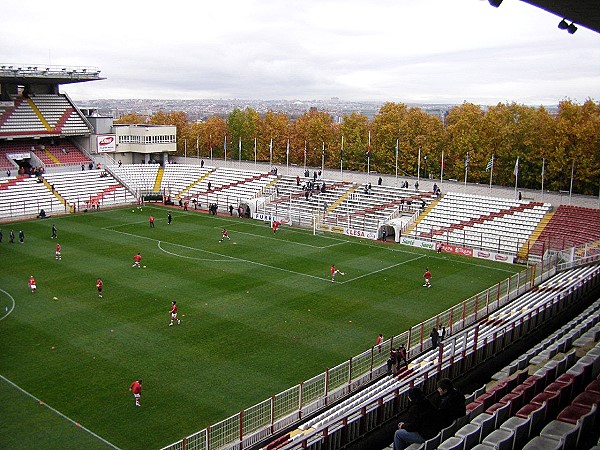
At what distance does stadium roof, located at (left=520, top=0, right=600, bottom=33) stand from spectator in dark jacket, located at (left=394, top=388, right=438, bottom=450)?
7620 mm

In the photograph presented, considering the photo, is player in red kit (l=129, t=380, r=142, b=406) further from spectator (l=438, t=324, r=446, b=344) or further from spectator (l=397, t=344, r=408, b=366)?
spectator (l=438, t=324, r=446, b=344)

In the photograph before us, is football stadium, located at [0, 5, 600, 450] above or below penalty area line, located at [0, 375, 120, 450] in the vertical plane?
above

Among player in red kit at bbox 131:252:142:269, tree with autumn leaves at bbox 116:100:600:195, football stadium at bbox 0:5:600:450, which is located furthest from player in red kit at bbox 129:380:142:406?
tree with autumn leaves at bbox 116:100:600:195

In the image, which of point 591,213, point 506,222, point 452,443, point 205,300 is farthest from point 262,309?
point 591,213

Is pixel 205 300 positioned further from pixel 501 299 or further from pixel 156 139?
pixel 156 139

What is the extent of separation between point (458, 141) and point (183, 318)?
A: 40.2m

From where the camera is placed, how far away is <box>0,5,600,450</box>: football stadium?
15.2 metres

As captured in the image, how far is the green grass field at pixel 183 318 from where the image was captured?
757 inches

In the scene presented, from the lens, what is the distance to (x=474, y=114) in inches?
2413

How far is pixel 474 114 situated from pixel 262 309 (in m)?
40.0

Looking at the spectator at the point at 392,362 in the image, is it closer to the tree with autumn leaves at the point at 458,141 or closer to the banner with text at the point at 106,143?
the tree with autumn leaves at the point at 458,141

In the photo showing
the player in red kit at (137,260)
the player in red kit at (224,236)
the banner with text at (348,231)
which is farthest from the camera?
the banner with text at (348,231)

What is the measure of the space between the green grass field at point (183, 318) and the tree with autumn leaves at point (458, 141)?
18057 millimetres

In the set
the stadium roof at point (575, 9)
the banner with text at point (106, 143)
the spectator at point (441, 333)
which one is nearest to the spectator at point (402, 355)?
the spectator at point (441, 333)
